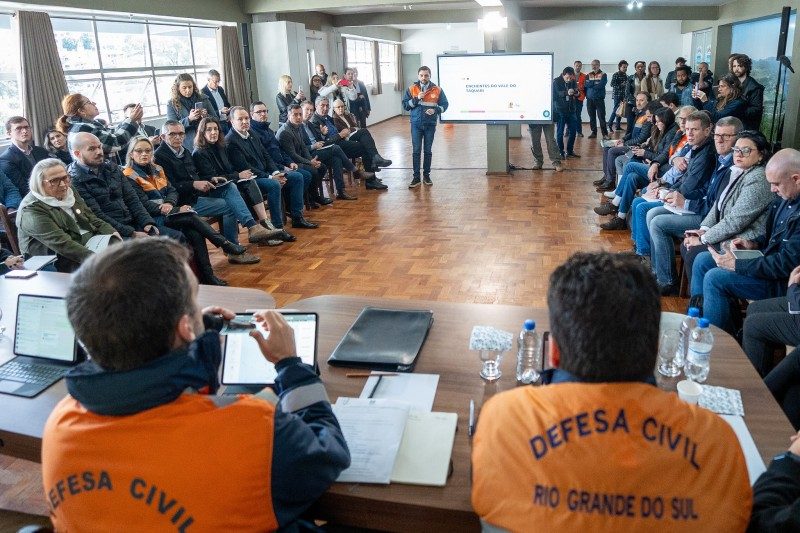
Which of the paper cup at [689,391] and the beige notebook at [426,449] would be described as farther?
the paper cup at [689,391]

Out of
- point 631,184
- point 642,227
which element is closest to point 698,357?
point 642,227

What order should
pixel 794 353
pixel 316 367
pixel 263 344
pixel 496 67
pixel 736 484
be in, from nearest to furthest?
1. pixel 736 484
2. pixel 263 344
3. pixel 316 367
4. pixel 794 353
5. pixel 496 67

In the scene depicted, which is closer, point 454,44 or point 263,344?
point 263,344

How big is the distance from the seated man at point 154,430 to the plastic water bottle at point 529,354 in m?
0.75

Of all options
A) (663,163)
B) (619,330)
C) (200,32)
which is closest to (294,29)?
(200,32)

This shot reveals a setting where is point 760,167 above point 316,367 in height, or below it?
above

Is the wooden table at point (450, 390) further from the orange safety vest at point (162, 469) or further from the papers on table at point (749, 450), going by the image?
the orange safety vest at point (162, 469)

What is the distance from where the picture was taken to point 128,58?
802cm

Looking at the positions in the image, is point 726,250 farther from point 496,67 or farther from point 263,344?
point 496,67

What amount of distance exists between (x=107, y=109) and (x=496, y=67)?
4912 millimetres

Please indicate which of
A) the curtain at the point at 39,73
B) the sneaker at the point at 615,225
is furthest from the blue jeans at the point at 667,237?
the curtain at the point at 39,73

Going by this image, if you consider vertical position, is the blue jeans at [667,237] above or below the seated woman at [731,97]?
below

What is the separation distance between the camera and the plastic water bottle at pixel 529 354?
1732 millimetres

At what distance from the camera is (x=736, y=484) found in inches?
41.1
